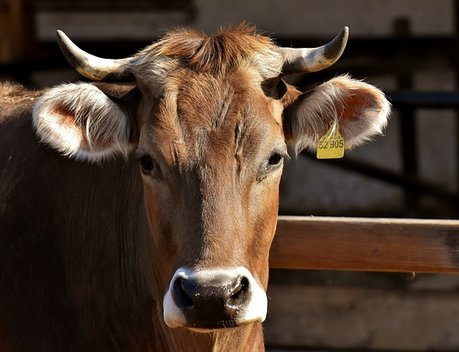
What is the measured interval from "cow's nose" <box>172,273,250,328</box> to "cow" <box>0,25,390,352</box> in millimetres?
14

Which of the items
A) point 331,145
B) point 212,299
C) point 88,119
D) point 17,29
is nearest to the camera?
point 212,299

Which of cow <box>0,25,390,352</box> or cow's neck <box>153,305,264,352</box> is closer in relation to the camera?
cow <box>0,25,390,352</box>

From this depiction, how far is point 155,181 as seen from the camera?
4.56 metres

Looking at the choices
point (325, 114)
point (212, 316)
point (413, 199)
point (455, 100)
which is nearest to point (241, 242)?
point (212, 316)

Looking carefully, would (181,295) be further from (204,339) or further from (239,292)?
(204,339)

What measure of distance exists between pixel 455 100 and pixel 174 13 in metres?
4.00

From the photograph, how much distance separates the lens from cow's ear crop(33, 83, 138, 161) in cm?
473

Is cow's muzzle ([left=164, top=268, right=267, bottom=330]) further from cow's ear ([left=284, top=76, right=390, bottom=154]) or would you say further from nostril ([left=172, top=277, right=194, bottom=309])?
cow's ear ([left=284, top=76, right=390, bottom=154])

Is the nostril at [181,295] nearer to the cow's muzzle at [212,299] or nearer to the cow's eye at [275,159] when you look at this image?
the cow's muzzle at [212,299]

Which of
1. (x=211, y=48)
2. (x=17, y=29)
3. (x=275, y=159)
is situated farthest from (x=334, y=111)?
(x=17, y=29)

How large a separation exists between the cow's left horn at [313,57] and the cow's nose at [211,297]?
40.0 inches

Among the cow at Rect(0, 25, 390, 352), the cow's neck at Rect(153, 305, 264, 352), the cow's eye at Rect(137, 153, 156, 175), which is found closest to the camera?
the cow at Rect(0, 25, 390, 352)

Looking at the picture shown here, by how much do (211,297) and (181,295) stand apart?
0.13m

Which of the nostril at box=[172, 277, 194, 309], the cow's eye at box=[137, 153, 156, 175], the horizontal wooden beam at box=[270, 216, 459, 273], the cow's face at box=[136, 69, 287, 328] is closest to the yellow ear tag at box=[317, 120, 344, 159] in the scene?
the cow's face at box=[136, 69, 287, 328]
